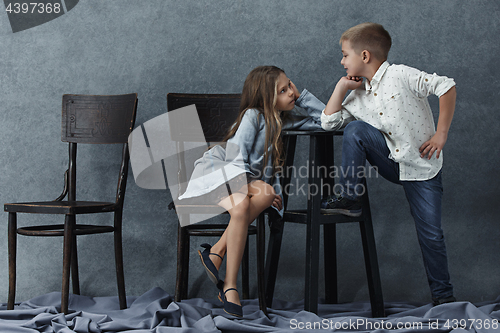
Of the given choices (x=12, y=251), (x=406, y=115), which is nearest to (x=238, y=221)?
(x=406, y=115)

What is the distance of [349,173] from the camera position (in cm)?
161

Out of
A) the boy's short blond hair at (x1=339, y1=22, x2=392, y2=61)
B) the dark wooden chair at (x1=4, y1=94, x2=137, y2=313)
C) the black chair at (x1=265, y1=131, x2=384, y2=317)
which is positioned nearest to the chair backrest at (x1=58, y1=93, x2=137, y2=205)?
the dark wooden chair at (x1=4, y1=94, x2=137, y2=313)

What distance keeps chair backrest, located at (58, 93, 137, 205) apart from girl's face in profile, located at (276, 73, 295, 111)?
68 centimetres

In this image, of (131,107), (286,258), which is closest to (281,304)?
(286,258)

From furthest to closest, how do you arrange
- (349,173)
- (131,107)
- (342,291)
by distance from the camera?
1. (342,291)
2. (131,107)
3. (349,173)

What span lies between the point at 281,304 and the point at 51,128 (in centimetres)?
143

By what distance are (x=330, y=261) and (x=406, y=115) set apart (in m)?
0.72

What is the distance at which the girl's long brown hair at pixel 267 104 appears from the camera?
69.3 inches

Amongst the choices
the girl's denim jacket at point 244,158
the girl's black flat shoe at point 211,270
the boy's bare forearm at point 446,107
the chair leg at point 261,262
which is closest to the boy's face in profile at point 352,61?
the girl's denim jacket at point 244,158

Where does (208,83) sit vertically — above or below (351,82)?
above

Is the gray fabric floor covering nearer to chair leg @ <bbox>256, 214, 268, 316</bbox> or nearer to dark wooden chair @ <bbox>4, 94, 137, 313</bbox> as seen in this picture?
chair leg @ <bbox>256, 214, 268, 316</bbox>

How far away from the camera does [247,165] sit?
1762 millimetres

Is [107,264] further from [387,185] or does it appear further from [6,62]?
[387,185]

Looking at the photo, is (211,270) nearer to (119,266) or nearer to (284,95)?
(119,266)
